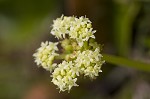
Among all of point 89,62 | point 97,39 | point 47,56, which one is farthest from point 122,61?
point 97,39

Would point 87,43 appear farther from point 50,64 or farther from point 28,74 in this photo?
point 28,74

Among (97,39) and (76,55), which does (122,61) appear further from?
(97,39)

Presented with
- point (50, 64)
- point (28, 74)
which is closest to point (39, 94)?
point (28, 74)

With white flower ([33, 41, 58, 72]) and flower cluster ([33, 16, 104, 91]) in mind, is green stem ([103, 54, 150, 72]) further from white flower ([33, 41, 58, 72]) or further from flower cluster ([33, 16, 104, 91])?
white flower ([33, 41, 58, 72])

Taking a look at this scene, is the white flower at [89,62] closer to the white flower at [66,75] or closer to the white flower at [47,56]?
the white flower at [66,75]

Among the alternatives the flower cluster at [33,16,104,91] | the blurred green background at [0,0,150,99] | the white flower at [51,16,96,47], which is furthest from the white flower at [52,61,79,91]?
the blurred green background at [0,0,150,99]

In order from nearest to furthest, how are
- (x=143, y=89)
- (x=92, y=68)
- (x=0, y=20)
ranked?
(x=92, y=68)
(x=143, y=89)
(x=0, y=20)
